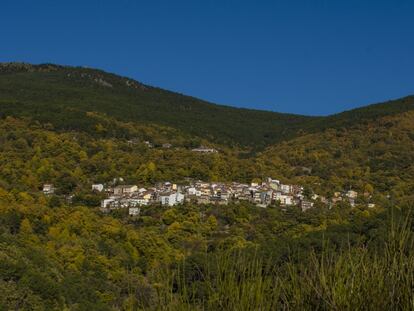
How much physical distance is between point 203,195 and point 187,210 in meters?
5.04

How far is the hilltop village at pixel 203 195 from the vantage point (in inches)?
1630

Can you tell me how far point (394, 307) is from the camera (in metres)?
2.57

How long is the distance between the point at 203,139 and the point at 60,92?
20.7 m

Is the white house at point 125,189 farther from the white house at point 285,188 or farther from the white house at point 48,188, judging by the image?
the white house at point 285,188

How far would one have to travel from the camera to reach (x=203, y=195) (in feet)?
143

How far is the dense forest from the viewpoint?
9.21ft

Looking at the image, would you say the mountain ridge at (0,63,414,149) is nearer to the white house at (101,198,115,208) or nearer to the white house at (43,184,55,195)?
the white house at (43,184,55,195)

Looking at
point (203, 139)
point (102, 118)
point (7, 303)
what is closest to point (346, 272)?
point (7, 303)

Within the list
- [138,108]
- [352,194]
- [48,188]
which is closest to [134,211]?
[48,188]

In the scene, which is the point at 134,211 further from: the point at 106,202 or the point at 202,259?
the point at 202,259

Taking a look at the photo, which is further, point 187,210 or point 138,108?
point 138,108

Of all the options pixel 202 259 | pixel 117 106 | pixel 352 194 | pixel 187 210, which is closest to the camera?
pixel 202 259

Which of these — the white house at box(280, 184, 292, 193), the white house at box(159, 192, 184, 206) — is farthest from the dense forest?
the white house at box(280, 184, 292, 193)

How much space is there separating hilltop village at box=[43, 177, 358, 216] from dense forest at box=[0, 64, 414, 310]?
119cm
